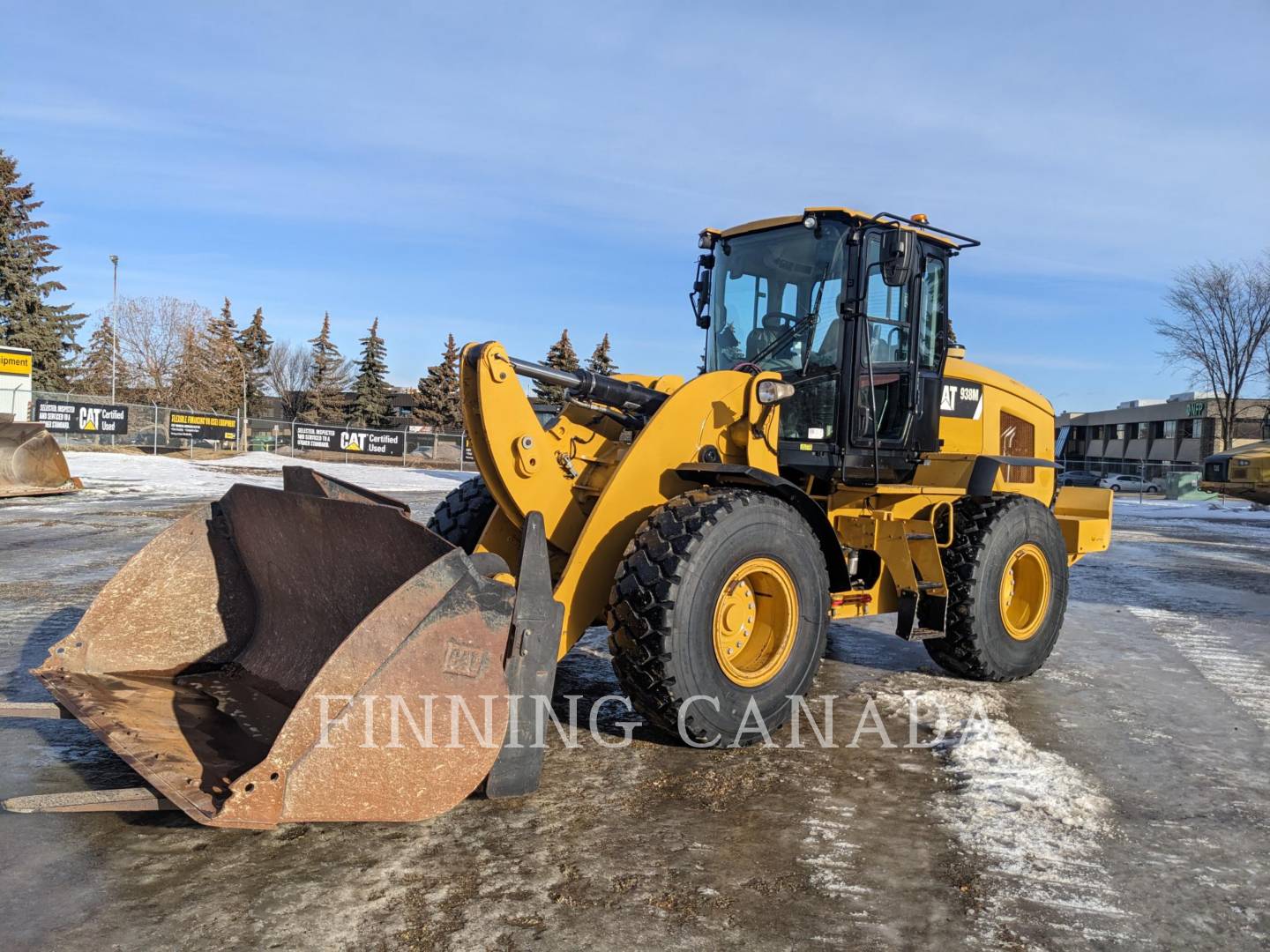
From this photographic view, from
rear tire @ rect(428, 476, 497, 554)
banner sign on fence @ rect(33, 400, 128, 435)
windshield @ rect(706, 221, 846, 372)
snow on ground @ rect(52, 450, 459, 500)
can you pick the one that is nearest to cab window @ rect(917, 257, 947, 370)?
windshield @ rect(706, 221, 846, 372)

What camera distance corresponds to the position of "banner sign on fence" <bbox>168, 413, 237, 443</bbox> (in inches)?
1384

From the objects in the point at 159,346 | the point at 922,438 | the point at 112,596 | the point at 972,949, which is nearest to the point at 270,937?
the point at 972,949

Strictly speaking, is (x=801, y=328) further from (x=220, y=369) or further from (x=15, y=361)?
(x=220, y=369)

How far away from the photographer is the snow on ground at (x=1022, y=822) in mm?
2971

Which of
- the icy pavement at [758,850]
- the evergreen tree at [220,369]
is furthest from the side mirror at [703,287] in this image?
the evergreen tree at [220,369]

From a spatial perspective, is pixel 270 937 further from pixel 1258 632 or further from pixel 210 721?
pixel 1258 632

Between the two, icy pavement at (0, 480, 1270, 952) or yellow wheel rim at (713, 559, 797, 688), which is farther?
yellow wheel rim at (713, 559, 797, 688)

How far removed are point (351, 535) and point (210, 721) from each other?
87 centimetres

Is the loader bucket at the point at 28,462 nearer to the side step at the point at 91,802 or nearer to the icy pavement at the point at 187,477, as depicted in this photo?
the icy pavement at the point at 187,477

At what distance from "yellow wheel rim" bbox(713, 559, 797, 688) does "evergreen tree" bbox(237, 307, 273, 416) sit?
64026 mm

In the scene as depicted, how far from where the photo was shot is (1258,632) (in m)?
8.24

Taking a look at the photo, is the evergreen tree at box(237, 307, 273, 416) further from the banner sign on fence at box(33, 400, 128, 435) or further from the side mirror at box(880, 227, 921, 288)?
the side mirror at box(880, 227, 921, 288)

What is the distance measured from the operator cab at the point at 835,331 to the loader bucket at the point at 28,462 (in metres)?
14.1

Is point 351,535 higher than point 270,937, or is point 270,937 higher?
point 351,535
